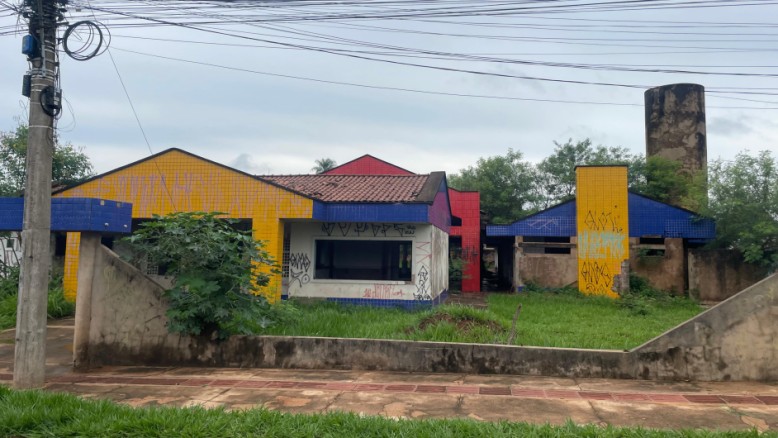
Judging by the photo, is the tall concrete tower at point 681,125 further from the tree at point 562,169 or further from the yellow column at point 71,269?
the yellow column at point 71,269

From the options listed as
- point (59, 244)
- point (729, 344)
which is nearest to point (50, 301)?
point (59, 244)

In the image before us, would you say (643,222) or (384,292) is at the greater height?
(643,222)

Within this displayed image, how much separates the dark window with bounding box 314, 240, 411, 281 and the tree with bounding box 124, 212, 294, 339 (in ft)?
22.0

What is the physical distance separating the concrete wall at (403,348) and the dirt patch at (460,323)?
1804 mm

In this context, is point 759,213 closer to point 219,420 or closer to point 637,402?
point 637,402

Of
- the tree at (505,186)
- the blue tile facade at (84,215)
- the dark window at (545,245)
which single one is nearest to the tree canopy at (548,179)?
the tree at (505,186)

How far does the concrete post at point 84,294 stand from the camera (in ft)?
26.1

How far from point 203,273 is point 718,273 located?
1745cm

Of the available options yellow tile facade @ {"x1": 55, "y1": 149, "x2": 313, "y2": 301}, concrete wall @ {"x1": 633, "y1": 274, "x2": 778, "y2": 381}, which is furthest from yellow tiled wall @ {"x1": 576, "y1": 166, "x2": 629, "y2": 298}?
concrete wall @ {"x1": 633, "y1": 274, "x2": 778, "y2": 381}

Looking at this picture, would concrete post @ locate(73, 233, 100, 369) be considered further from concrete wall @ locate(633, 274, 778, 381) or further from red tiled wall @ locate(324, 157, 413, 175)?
red tiled wall @ locate(324, 157, 413, 175)

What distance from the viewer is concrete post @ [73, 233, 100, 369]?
26.1ft

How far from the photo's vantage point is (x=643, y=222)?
61.5ft

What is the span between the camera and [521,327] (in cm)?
1066

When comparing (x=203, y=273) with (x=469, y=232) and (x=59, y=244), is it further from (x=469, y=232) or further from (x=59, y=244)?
(x=469, y=232)
